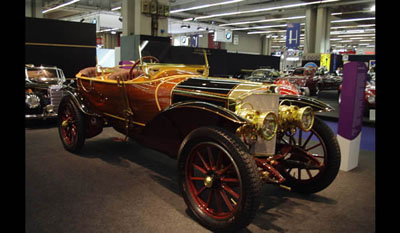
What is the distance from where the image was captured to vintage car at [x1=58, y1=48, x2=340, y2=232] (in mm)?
2230

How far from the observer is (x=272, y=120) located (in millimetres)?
2441

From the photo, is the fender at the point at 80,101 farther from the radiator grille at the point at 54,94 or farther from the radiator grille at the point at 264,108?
the radiator grille at the point at 264,108

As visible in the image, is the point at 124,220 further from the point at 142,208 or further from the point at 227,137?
the point at 227,137

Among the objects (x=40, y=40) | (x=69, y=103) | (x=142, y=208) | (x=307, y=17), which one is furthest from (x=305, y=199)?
(x=307, y=17)

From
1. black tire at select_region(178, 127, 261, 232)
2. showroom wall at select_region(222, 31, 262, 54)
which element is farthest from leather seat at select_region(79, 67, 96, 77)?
showroom wall at select_region(222, 31, 262, 54)

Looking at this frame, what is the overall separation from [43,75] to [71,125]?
8.81 feet

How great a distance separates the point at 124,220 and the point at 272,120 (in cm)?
136

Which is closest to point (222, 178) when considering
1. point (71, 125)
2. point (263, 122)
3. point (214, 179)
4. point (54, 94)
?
point (214, 179)

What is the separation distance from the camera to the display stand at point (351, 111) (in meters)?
3.73

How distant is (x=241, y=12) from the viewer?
1648 cm

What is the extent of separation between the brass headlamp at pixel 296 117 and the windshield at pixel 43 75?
5025mm

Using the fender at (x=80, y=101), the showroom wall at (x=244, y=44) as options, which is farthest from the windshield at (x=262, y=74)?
the showroom wall at (x=244, y=44)

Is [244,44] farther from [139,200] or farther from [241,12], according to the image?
[139,200]
